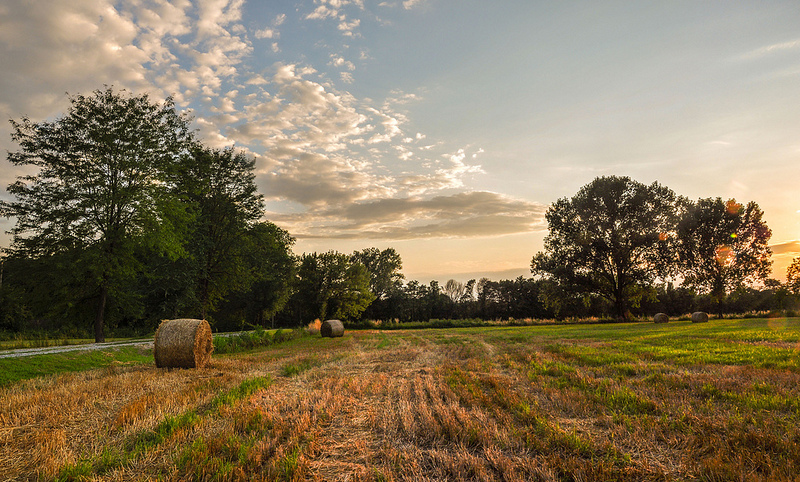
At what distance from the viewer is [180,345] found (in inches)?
461

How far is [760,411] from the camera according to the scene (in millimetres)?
4953

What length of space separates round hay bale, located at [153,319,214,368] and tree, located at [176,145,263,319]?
19075 mm

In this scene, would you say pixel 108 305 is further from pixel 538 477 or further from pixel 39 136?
pixel 538 477

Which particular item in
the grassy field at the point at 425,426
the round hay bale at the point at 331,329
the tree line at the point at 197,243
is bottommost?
the round hay bale at the point at 331,329

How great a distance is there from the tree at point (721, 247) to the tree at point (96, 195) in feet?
165

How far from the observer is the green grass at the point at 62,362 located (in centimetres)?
1001

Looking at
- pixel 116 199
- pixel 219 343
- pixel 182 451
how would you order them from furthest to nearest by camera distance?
pixel 116 199 → pixel 219 343 → pixel 182 451

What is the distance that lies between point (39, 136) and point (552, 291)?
46120mm

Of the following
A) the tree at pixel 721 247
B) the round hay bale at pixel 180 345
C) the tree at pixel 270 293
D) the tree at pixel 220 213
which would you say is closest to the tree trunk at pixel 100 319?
the tree at pixel 220 213

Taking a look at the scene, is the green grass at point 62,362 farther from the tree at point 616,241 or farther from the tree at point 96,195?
the tree at point 616,241

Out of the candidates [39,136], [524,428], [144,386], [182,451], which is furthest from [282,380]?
[39,136]

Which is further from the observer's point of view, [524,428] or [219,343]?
[219,343]

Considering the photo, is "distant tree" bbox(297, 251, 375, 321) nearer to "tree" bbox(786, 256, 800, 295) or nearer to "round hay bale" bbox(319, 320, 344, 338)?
"round hay bale" bbox(319, 320, 344, 338)

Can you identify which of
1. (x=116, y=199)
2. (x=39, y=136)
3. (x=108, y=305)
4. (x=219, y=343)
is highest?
(x=39, y=136)
